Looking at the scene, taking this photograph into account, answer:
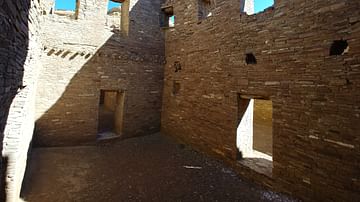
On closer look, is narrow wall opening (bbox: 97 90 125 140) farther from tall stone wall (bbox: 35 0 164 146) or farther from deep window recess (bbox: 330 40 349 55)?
deep window recess (bbox: 330 40 349 55)

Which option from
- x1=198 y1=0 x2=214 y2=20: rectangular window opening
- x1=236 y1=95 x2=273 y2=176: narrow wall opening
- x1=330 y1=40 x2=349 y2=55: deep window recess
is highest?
x1=198 y1=0 x2=214 y2=20: rectangular window opening

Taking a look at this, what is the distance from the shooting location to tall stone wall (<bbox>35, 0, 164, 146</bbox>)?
6871mm

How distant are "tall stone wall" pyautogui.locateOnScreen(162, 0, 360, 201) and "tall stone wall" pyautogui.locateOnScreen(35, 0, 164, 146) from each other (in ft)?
8.25

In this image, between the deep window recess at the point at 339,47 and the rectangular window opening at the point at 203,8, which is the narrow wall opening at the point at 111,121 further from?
the deep window recess at the point at 339,47

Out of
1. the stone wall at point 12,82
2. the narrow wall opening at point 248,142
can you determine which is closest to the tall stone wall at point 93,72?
the stone wall at point 12,82

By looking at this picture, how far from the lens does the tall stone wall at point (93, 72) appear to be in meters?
6.87

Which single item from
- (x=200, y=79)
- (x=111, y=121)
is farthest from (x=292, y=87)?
(x=111, y=121)

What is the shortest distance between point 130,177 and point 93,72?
431 centimetres

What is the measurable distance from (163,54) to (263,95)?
17.3ft

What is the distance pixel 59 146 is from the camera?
705cm

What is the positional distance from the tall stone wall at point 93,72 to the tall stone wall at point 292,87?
2.51 meters

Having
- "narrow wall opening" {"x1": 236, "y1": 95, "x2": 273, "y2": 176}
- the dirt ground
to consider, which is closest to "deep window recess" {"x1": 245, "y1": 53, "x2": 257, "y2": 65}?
"narrow wall opening" {"x1": 236, "y1": 95, "x2": 273, "y2": 176}

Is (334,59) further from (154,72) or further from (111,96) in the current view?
(111,96)

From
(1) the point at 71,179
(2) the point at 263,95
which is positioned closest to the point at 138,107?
(1) the point at 71,179
